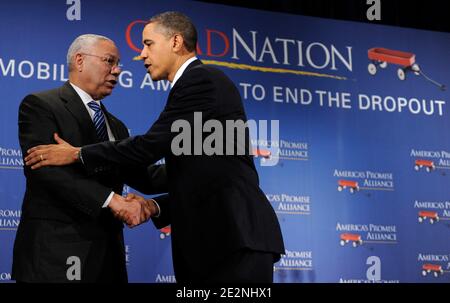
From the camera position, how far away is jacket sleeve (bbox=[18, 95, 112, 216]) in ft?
10.6

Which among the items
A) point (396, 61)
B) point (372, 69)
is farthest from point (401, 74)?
point (372, 69)

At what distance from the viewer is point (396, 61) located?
6.43 metres

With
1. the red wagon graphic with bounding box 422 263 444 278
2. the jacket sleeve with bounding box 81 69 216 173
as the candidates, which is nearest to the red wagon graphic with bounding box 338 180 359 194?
the red wagon graphic with bounding box 422 263 444 278

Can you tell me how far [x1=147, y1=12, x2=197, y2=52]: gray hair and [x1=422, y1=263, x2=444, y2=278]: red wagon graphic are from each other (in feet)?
11.3

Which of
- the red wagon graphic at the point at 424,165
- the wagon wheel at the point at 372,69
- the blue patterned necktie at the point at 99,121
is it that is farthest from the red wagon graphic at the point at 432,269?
the blue patterned necktie at the point at 99,121

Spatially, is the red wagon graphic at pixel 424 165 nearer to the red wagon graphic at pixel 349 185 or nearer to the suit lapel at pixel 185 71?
the red wagon graphic at pixel 349 185

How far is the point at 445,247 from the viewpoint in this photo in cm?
607

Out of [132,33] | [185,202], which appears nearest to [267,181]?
[132,33]

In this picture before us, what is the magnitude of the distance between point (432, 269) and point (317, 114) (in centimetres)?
162

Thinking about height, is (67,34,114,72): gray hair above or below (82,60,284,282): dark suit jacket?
above

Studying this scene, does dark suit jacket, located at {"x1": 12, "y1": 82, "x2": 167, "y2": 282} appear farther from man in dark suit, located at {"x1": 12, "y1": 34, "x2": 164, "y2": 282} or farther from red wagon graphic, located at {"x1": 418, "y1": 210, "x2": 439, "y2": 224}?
red wagon graphic, located at {"x1": 418, "y1": 210, "x2": 439, "y2": 224}

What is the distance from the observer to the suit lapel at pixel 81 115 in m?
3.44

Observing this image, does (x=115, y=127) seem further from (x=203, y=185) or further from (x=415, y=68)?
(x=415, y=68)
